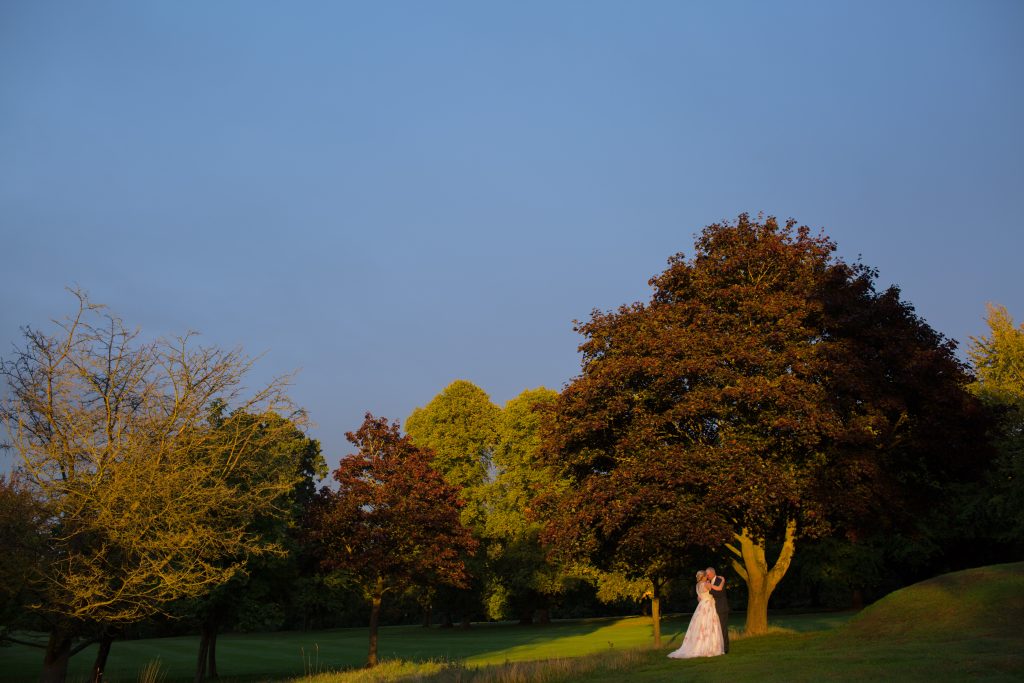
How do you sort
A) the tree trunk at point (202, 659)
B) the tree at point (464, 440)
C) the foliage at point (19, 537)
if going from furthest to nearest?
the tree at point (464, 440)
the tree trunk at point (202, 659)
the foliage at point (19, 537)

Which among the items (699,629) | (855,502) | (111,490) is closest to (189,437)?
(111,490)

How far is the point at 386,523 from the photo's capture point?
105 feet

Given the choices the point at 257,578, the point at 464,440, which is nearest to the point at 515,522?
the point at 464,440

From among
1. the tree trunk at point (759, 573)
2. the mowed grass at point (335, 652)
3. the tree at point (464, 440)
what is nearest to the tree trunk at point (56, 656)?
the mowed grass at point (335, 652)

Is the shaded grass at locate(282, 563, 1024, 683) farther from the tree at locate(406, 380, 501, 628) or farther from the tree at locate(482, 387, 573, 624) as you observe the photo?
the tree at locate(406, 380, 501, 628)

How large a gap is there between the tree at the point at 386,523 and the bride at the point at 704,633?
13.5m

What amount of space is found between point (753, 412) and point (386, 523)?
15.3m

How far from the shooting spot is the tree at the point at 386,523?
31.5 m

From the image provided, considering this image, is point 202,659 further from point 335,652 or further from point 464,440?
point 464,440

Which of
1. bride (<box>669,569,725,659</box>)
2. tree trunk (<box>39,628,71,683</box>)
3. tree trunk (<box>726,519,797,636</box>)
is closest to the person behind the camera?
tree trunk (<box>39,628,71,683</box>)

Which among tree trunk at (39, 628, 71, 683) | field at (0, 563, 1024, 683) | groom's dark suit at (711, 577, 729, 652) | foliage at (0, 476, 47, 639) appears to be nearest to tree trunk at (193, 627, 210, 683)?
field at (0, 563, 1024, 683)

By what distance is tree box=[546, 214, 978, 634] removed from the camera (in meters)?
22.4

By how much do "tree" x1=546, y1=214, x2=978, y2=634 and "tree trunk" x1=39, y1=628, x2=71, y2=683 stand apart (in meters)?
13.3

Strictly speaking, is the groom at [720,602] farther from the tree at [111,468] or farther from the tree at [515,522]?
the tree at [515,522]
